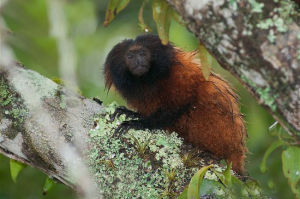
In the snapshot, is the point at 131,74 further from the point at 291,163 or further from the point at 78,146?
the point at 291,163

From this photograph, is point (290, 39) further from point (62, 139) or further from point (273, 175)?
point (273, 175)

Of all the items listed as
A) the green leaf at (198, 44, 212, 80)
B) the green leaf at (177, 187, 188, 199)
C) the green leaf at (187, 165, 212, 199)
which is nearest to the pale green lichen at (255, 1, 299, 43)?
the green leaf at (198, 44, 212, 80)

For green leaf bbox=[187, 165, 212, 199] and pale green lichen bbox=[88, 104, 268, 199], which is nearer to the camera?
green leaf bbox=[187, 165, 212, 199]

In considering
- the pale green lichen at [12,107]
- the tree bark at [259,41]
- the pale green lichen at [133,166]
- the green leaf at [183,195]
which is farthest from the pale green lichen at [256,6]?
the pale green lichen at [12,107]

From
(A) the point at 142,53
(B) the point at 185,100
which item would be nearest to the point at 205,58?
(B) the point at 185,100

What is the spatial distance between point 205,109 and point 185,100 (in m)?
0.19

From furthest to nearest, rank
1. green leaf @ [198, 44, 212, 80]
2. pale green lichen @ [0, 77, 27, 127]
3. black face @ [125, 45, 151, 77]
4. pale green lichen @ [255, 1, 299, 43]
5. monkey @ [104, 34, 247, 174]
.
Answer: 1. black face @ [125, 45, 151, 77]
2. monkey @ [104, 34, 247, 174]
3. pale green lichen @ [0, 77, 27, 127]
4. green leaf @ [198, 44, 212, 80]
5. pale green lichen @ [255, 1, 299, 43]

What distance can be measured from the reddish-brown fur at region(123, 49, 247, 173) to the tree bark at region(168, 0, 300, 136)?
7.72 ft

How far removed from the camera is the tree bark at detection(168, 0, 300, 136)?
1.98 meters

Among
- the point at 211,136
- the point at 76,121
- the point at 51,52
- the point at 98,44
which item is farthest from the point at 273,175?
the point at 51,52

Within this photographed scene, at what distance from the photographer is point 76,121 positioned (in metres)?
3.15

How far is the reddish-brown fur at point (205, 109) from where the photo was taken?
4500 millimetres

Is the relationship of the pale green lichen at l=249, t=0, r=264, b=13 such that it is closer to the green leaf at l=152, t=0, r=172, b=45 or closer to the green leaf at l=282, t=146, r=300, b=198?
the green leaf at l=152, t=0, r=172, b=45

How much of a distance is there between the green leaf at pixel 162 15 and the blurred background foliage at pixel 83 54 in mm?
450
